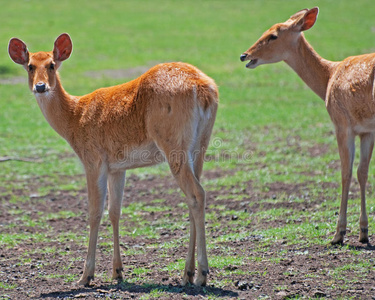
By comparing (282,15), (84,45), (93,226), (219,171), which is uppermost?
(282,15)

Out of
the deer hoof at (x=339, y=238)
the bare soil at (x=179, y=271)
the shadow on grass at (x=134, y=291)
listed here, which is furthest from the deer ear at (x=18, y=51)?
the deer hoof at (x=339, y=238)

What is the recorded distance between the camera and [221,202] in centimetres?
977

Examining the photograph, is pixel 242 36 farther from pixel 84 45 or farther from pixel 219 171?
pixel 219 171

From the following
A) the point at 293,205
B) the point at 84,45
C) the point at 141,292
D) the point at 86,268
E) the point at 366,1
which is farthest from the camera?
the point at 366,1

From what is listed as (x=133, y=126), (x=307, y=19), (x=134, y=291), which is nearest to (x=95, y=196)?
(x=133, y=126)

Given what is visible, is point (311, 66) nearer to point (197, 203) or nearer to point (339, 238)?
point (339, 238)

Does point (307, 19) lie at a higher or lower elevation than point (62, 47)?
higher

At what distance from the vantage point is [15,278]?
22.3 ft

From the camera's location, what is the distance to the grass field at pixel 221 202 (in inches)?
249

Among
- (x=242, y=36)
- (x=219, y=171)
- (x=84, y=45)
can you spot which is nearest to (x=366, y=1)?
(x=242, y=36)

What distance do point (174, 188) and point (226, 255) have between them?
3.58 m

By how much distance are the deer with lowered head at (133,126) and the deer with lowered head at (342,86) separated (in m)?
2.11

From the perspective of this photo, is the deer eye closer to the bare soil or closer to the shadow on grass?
the bare soil

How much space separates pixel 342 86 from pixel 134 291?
3590 millimetres
